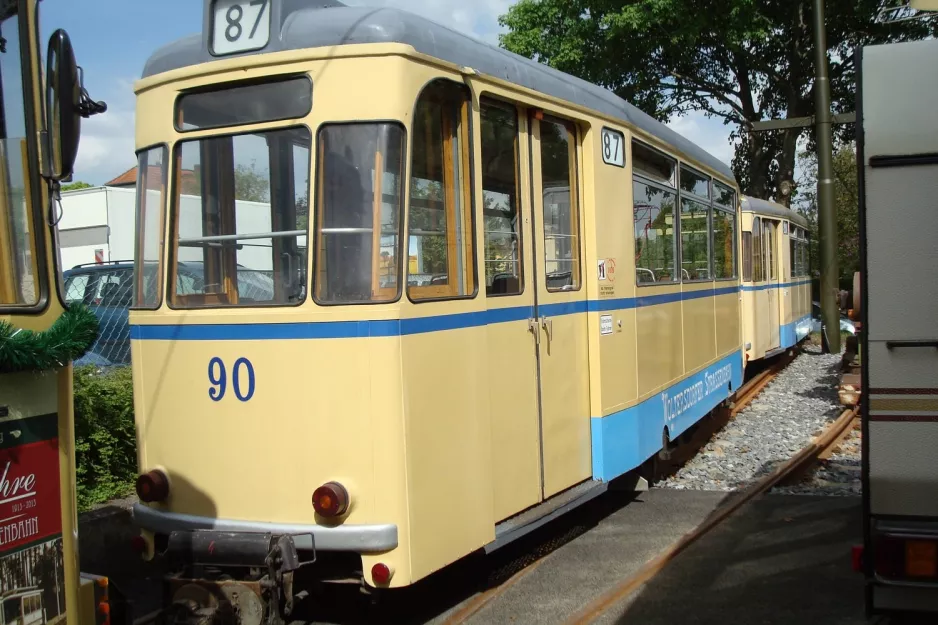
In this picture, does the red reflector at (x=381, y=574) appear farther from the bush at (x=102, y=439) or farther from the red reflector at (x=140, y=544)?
the bush at (x=102, y=439)

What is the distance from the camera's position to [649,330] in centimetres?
720

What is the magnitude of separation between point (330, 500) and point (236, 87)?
2.16 metres

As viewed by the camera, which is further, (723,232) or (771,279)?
(771,279)

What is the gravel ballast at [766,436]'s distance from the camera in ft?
26.9

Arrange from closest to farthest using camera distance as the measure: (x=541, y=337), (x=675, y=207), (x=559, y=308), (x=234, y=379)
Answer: (x=234, y=379), (x=541, y=337), (x=559, y=308), (x=675, y=207)

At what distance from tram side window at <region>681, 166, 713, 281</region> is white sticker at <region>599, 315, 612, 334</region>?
2409mm

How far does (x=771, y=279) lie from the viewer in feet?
55.1

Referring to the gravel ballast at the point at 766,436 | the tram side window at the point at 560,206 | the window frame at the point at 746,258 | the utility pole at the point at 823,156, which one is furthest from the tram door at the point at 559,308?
the utility pole at the point at 823,156

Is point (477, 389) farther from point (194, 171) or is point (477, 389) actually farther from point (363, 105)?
point (194, 171)

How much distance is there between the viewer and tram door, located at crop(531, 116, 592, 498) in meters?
5.49

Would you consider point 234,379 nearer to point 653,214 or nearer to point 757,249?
point 653,214

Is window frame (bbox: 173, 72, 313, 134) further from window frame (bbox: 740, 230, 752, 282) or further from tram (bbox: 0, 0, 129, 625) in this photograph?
window frame (bbox: 740, 230, 752, 282)

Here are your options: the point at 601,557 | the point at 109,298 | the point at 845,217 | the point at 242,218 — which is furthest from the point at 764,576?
the point at 845,217

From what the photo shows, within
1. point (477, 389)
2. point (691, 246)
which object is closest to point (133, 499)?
point (477, 389)
